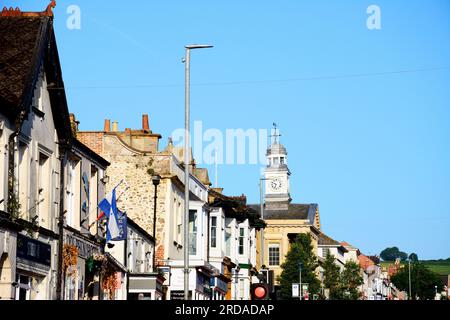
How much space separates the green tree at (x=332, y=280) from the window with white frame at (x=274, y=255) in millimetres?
22469

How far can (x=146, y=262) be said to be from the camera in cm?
5394

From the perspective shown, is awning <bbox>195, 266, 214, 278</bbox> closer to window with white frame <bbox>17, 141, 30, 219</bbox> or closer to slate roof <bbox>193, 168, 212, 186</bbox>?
slate roof <bbox>193, 168, 212, 186</bbox>

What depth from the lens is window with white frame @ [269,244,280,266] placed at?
15688cm

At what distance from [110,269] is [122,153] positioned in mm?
14062

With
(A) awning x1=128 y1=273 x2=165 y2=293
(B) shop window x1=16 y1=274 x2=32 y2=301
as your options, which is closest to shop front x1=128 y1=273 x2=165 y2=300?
(A) awning x1=128 y1=273 x2=165 y2=293

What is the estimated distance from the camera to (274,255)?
15788 centimetres

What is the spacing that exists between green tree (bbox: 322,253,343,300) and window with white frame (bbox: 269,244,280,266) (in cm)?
2247

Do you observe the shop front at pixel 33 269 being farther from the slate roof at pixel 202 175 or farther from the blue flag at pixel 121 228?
the slate roof at pixel 202 175

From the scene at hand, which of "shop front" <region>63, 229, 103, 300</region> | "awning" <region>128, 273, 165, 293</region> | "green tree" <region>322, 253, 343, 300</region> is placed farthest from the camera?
"green tree" <region>322, 253, 343, 300</region>

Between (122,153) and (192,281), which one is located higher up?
(122,153)

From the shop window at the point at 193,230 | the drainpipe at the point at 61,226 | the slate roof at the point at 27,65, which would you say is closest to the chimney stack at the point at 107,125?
the shop window at the point at 193,230

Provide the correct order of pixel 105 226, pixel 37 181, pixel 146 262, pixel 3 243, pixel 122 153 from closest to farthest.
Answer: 1. pixel 3 243
2. pixel 37 181
3. pixel 105 226
4. pixel 146 262
5. pixel 122 153
